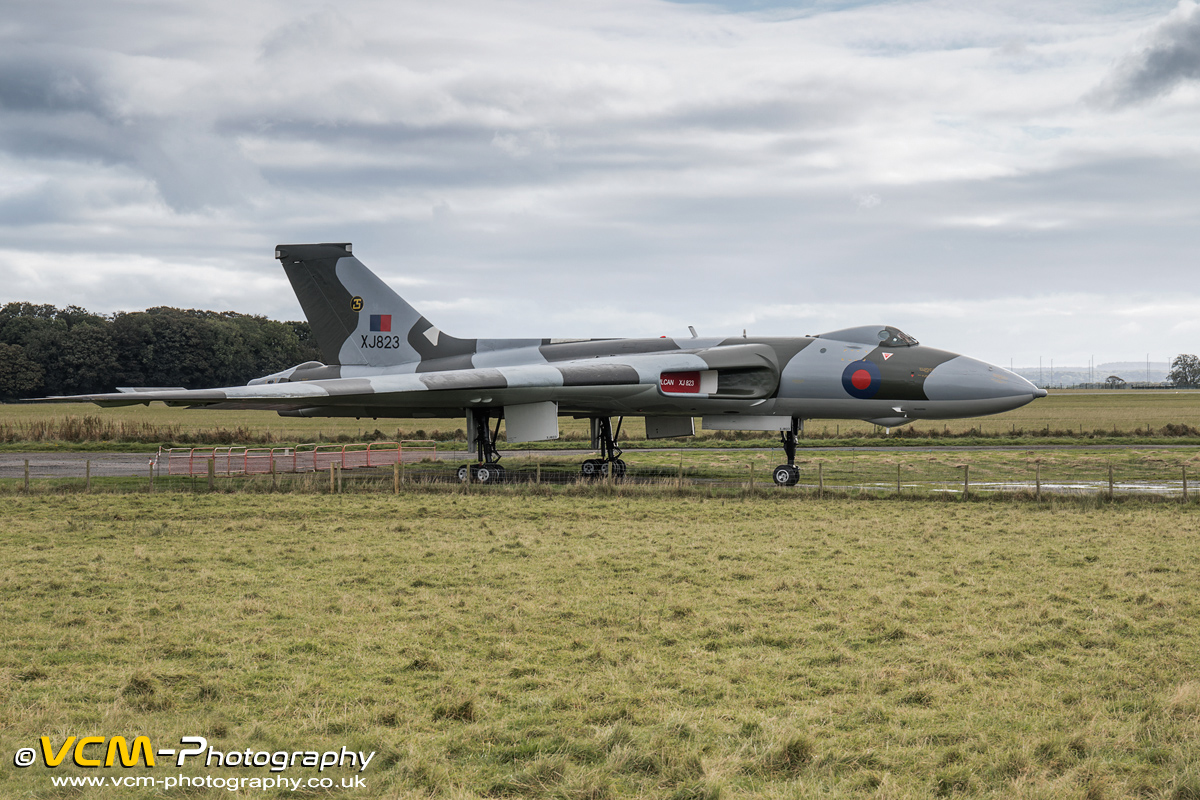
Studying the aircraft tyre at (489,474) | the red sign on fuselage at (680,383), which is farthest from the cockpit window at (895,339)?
the aircraft tyre at (489,474)

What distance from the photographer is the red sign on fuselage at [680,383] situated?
2381 centimetres

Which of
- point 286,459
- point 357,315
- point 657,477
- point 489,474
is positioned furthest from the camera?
point 286,459

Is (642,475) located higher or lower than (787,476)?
lower

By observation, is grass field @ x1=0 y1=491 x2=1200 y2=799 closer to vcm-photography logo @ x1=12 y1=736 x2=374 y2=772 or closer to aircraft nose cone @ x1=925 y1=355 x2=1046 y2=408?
vcm-photography logo @ x1=12 y1=736 x2=374 y2=772

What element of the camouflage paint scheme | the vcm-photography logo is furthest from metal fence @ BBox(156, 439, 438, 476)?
the vcm-photography logo

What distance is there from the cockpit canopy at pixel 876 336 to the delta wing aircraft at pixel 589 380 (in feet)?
0.10

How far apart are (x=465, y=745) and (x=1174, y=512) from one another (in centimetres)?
1830

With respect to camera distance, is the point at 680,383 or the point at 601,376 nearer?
the point at 601,376

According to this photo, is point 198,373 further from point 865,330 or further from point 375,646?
point 375,646

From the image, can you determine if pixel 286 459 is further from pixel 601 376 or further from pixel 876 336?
pixel 876 336

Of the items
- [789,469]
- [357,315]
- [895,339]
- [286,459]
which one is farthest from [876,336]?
[286,459]

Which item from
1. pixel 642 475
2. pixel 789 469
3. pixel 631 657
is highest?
pixel 789 469

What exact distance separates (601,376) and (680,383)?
7.03ft

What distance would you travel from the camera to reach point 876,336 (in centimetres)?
2320
